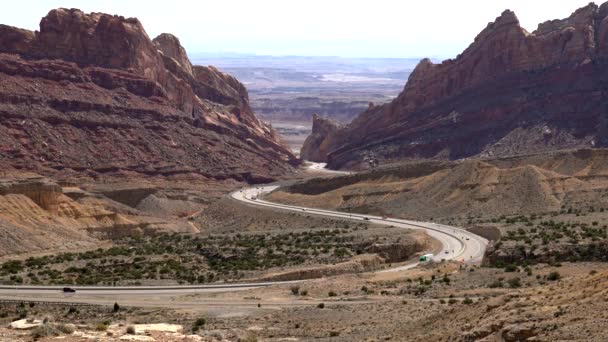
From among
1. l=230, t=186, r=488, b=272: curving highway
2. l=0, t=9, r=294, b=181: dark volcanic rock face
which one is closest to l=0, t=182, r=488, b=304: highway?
l=230, t=186, r=488, b=272: curving highway

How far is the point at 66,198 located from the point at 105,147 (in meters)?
31.6

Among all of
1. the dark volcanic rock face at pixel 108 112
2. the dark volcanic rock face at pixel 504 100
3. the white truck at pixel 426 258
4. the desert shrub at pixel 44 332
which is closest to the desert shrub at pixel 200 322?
the desert shrub at pixel 44 332

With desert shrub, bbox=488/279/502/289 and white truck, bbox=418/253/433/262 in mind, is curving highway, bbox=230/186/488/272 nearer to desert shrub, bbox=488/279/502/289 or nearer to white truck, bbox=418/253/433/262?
white truck, bbox=418/253/433/262

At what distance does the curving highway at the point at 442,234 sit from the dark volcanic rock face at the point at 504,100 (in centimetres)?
4061

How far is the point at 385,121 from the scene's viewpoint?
172 m

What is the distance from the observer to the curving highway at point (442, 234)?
7250 cm

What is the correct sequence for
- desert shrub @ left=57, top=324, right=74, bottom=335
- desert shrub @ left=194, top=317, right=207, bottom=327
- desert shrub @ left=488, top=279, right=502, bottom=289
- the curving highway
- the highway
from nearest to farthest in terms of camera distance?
desert shrub @ left=57, top=324, right=74, bottom=335
desert shrub @ left=194, top=317, right=207, bottom=327
desert shrub @ left=488, top=279, right=502, bottom=289
the highway
the curving highway

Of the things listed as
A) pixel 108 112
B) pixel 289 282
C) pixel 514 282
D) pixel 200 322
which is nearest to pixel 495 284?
pixel 514 282

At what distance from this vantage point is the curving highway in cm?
7250

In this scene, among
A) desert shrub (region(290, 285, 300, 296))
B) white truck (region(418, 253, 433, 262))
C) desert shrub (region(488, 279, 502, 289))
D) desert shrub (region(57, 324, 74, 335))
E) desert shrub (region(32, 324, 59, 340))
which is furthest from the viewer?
white truck (region(418, 253, 433, 262))

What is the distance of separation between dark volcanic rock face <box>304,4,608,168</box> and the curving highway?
133 feet

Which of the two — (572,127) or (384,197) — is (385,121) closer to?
(572,127)

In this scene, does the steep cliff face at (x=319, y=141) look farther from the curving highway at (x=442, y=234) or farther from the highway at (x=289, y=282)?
the highway at (x=289, y=282)

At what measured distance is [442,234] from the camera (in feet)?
282
